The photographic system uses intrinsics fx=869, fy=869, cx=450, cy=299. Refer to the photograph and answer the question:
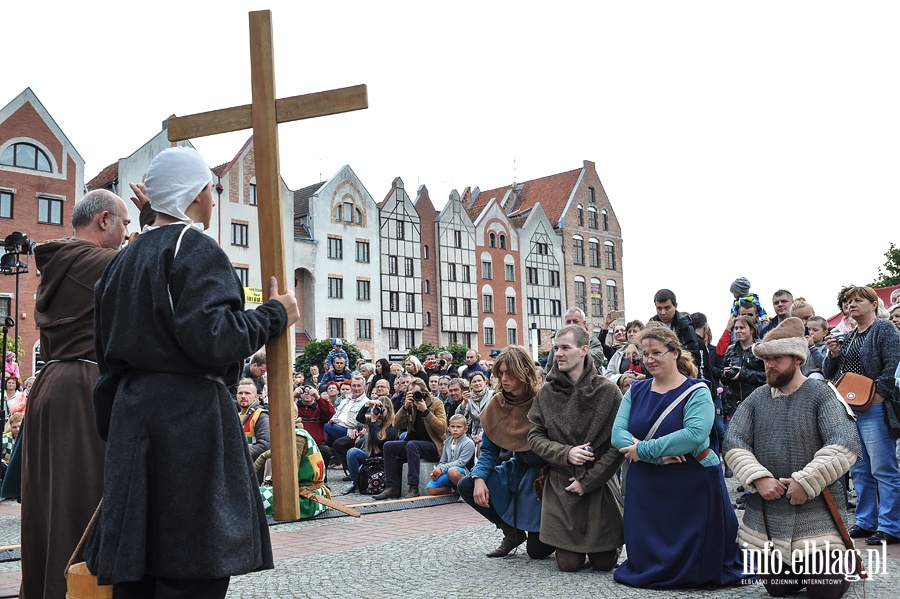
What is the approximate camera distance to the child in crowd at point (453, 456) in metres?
10.9

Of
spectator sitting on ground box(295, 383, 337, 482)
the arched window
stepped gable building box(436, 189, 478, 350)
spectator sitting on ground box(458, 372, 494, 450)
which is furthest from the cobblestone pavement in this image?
stepped gable building box(436, 189, 478, 350)

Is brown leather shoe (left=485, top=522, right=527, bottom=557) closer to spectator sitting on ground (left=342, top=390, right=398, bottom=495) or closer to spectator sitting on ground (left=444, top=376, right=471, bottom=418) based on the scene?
spectator sitting on ground (left=444, top=376, right=471, bottom=418)

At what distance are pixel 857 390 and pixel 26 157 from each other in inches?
1489

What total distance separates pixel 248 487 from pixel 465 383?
959 cm

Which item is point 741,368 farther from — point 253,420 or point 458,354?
point 458,354

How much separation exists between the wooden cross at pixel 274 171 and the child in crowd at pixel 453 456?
7.64m

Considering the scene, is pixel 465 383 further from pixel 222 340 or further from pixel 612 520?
pixel 222 340

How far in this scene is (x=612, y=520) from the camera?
6387 mm

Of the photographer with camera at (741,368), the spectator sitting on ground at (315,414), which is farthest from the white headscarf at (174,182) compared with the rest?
the spectator sitting on ground at (315,414)

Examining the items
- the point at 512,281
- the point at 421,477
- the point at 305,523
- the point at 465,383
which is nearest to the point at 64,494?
the point at 305,523

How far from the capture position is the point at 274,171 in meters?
3.33

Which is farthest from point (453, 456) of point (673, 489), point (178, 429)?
point (178, 429)

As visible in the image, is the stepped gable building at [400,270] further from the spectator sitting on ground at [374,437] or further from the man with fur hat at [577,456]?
the man with fur hat at [577,456]

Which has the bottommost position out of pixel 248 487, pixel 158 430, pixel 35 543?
pixel 35 543
